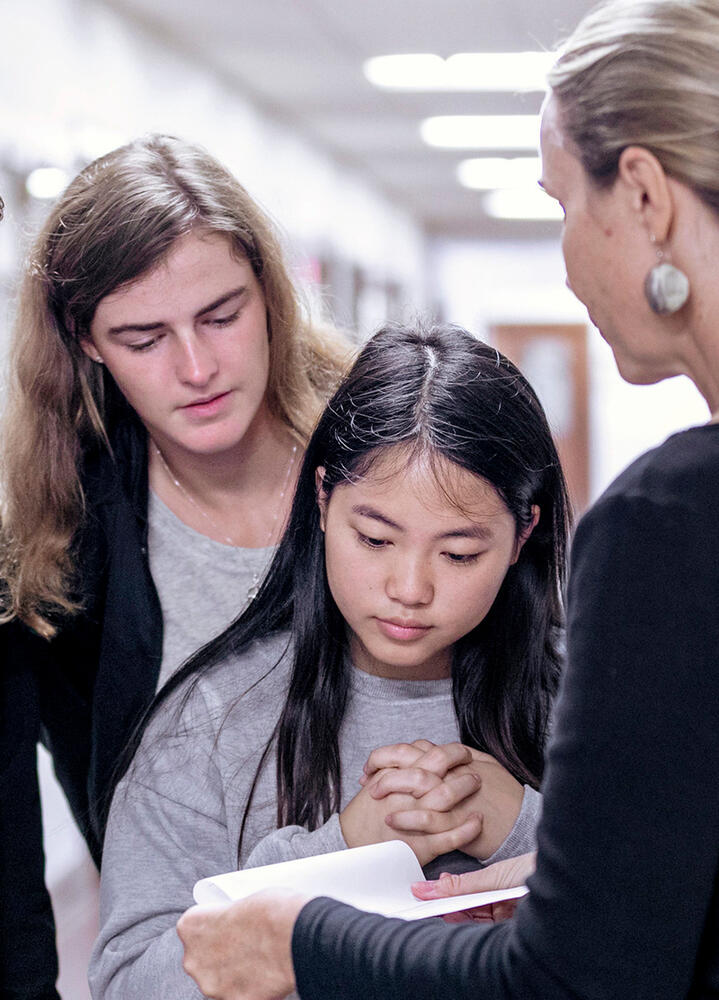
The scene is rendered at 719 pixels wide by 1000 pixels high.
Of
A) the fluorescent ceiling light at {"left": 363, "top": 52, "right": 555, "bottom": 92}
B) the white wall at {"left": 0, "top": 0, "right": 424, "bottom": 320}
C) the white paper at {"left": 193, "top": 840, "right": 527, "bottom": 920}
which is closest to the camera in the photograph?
the white paper at {"left": 193, "top": 840, "right": 527, "bottom": 920}

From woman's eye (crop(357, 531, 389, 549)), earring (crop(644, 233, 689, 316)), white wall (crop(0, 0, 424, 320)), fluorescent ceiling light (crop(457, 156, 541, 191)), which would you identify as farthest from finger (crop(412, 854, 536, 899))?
fluorescent ceiling light (crop(457, 156, 541, 191))

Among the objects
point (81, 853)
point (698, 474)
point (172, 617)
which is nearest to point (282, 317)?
point (172, 617)

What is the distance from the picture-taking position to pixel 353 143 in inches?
322

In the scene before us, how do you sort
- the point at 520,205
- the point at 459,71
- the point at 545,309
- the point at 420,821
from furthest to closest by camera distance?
the point at 545,309 → the point at 520,205 → the point at 459,71 → the point at 420,821

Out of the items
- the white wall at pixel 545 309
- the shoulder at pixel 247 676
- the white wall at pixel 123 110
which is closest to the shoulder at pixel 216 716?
the shoulder at pixel 247 676

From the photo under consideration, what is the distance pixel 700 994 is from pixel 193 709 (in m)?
0.68

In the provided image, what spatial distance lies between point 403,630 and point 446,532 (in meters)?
0.11

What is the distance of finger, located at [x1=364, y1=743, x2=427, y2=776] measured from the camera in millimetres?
1171

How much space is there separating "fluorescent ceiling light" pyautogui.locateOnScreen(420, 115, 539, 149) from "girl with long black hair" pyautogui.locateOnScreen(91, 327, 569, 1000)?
6.07 metres

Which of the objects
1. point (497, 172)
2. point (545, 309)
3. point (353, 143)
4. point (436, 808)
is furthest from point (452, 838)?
point (545, 309)

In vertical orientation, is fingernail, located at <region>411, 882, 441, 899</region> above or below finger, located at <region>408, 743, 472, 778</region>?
below

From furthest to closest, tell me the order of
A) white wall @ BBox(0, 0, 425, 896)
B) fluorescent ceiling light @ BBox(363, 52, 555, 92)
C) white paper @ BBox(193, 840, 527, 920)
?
1. fluorescent ceiling light @ BBox(363, 52, 555, 92)
2. white wall @ BBox(0, 0, 425, 896)
3. white paper @ BBox(193, 840, 527, 920)

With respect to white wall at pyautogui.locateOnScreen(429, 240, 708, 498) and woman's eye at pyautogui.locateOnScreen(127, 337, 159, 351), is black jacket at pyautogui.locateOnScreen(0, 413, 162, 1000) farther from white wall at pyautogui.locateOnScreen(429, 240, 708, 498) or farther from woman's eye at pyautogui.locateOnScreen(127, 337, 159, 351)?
white wall at pyautogui.locateOnScreen(429, 240, 708, 498)

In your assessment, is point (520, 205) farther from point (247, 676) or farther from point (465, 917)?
point (465, 917)
